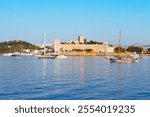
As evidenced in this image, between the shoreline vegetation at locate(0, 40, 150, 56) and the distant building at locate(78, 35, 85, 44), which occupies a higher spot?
the distant building at locate(78, 35, 85, 44)

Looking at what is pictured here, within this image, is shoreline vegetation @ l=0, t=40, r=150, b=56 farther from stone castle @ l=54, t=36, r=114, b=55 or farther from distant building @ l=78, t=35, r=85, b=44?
distant building @ l=78, t=35, r=85, b=44

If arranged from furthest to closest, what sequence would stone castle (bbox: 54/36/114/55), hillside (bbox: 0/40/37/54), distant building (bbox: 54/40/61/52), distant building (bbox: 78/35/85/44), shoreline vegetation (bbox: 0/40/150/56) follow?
hillside (bbox: 0/40/37/54) → distant building (bbox: 78/35/85/44) → stone castle (bbox: 54/36/114/55) → distant building (bbox: 54/40/61/52) → shoreline vegetation (bbox: 0/40/150/56)

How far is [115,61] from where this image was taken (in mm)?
60156

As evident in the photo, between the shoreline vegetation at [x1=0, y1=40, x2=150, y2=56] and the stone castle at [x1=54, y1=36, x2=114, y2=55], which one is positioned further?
the stone castle at [x1=54, y1=36, x2=114, y2=55]

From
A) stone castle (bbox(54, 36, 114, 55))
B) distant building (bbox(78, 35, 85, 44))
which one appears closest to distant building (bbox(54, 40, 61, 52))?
stone castle (bbox(54, 36, 114, 55))

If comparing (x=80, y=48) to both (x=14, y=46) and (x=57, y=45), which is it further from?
(x=14, y=46)

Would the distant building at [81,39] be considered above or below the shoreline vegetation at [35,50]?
above

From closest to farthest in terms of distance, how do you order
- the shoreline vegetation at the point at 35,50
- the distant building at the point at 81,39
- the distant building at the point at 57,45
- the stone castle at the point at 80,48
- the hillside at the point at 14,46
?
1. the shoreline vegetation at the point at 35,50
2. the distant building at the point at 57,45
3. the stone castle at the point at 80,48
4. the distant building at the point at 81,39
5. the hillside at the point at 14,46

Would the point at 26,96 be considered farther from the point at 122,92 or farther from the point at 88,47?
the point at 88,47

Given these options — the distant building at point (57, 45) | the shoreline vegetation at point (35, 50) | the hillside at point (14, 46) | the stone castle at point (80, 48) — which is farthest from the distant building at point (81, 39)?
the hillside at point (14, 46)

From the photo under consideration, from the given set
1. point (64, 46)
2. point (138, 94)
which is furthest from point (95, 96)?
point (64, 46)

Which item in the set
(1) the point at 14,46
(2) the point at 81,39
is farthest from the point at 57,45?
(1) the point at 14,46

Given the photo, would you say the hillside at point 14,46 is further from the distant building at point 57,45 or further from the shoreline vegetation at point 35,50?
the distant building at point 57,45

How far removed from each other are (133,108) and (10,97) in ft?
28.0
